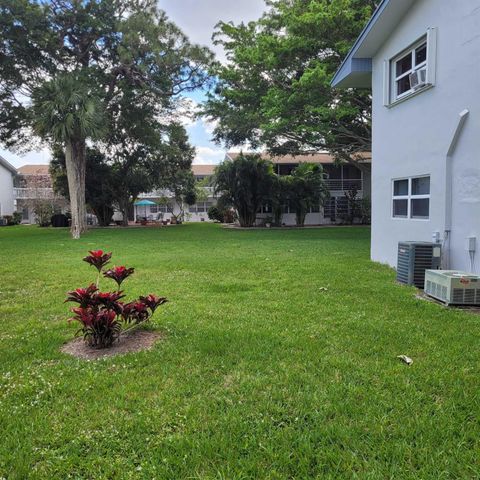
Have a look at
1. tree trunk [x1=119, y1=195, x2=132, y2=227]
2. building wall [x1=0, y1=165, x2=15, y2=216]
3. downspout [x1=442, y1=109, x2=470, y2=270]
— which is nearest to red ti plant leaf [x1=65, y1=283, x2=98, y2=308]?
downspout [x1=442, y1=109, x2=470, y2=270]

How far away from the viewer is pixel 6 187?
4012cm

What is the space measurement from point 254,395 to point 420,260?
5.27m

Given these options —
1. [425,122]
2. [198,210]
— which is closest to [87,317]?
[425,122]

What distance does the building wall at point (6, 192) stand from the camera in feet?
128

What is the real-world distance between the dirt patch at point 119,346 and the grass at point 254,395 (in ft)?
0.49

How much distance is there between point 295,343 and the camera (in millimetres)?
4078

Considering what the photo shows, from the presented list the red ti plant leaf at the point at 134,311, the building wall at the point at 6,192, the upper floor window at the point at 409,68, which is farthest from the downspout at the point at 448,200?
the building wall at the point at 6,192

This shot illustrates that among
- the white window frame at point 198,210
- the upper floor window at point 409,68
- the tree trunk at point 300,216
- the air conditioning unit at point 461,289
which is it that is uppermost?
the upper floor window at point 409,68

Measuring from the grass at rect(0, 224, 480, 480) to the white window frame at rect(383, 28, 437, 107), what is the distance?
454 centimetres

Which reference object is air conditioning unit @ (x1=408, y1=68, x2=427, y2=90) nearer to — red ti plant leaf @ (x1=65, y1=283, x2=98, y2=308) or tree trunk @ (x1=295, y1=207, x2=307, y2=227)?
red ti plant leaf @ (x1=65, y1=283, x2=98, y2=308)

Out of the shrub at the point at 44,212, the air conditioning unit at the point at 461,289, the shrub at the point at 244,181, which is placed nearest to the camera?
the air conditioning unit at the point at 461,289

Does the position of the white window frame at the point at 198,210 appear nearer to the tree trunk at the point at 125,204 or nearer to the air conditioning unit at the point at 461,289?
the tree trunk at the point at 125,204

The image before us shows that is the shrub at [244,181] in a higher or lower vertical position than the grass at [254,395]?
higher

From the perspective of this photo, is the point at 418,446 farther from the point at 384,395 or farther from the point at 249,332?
the point at 249,332
